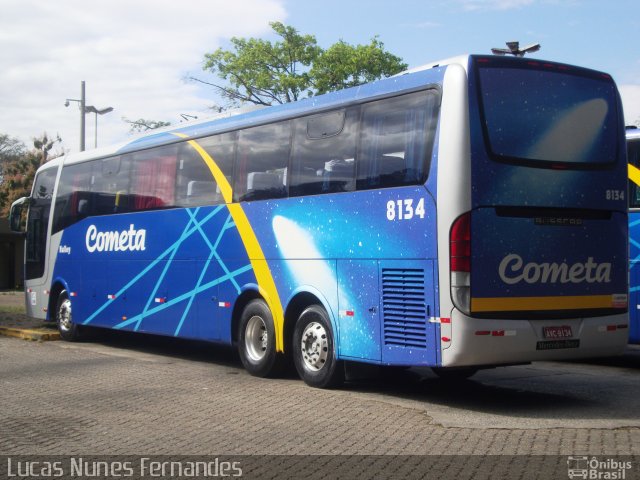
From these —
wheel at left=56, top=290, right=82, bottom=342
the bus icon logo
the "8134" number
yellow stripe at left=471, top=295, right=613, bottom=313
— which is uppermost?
the "8134" number

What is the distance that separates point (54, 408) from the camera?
9883mm

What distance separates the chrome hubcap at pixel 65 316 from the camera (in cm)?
1861

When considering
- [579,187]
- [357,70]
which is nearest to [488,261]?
[579,187]

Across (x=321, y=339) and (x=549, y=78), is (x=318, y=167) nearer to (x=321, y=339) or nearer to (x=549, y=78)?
(x=321, y=339)

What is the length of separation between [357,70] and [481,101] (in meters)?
31.3

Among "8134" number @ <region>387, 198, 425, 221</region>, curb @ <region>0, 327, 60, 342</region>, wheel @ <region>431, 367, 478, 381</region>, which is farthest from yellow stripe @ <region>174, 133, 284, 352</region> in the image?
curb @ <region>0, 327, 60, 342</region>

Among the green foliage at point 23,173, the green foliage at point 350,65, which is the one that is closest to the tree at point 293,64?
the green foliage at point 350,65

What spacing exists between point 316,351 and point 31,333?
9278 millimetres

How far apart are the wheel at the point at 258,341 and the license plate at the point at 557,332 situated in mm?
3954

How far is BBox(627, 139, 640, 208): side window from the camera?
13141mm

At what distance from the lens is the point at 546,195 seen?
9.86 metres

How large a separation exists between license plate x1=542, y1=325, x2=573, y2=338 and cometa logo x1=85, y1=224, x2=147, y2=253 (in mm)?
7994

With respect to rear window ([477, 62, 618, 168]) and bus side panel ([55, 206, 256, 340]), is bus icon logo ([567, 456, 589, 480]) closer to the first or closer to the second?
rear window ([477, 62, 618, 168])

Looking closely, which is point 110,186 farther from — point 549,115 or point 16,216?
point 549,115
